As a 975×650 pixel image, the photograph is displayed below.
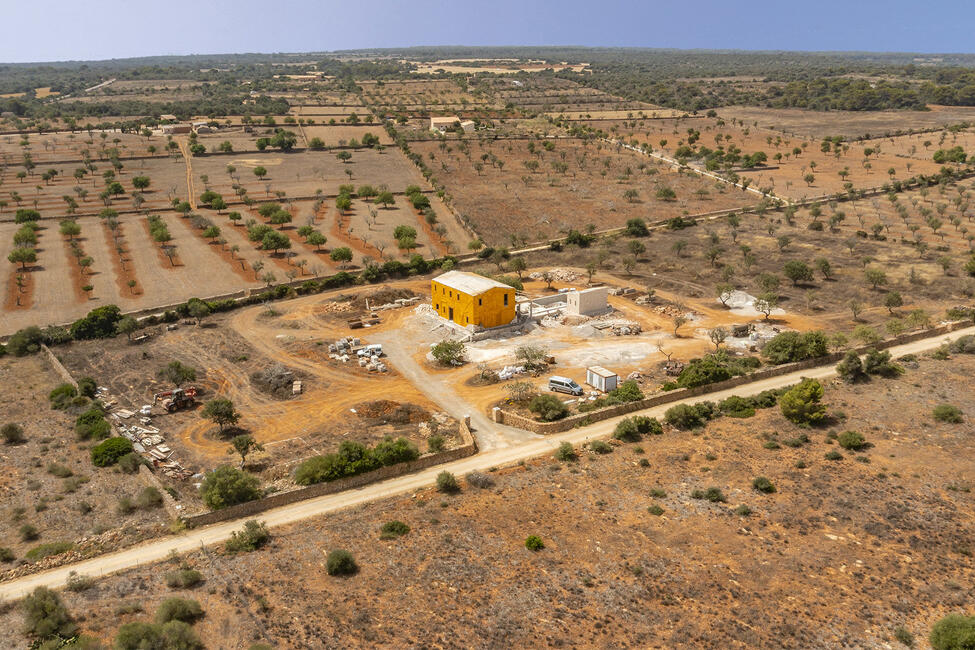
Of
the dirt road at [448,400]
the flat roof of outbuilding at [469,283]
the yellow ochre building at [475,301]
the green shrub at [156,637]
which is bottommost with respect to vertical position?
the dirt road at [448,400]

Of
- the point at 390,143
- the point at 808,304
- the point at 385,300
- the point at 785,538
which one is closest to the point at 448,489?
the point at 785,538

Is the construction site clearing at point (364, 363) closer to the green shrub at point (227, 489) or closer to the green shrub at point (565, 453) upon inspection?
the green shrub at point (227, 489)

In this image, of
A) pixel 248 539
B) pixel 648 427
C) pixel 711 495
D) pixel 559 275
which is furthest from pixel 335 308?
pixel 711 495

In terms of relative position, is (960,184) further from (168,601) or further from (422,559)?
(168,601)

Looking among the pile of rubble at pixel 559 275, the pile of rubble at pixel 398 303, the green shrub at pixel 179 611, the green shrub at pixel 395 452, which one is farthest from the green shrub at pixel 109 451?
the pile of rubble at pixel 559 275

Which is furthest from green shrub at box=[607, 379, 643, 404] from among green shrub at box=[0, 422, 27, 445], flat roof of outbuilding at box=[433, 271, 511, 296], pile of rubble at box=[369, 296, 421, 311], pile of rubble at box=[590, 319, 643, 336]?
green shrub at box=[0, 422, 27, 445]

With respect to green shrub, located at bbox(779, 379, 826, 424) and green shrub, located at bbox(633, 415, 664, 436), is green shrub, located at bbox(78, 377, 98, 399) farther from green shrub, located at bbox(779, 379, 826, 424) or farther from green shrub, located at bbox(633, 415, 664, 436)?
green shrub, located at bbox(779, 379, 826, 424)
